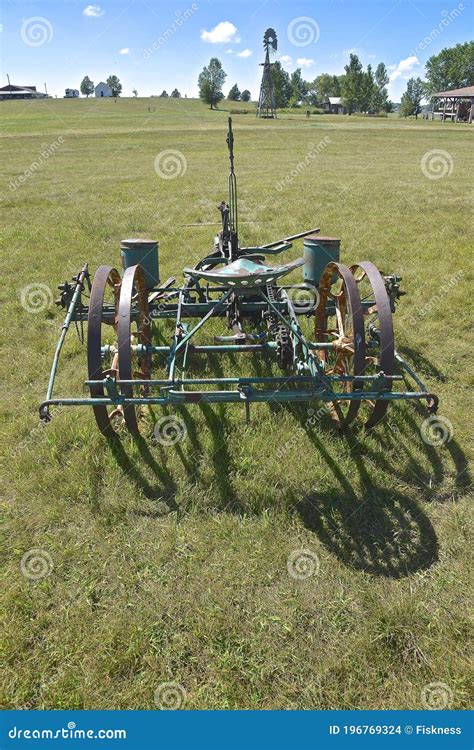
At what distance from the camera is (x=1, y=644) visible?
2.79 m

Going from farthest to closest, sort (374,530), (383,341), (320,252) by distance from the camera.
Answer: (320,252), (383,341), (374,530)

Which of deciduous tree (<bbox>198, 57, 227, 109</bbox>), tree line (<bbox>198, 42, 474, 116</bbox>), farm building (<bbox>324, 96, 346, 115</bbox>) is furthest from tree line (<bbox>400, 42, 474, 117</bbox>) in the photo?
deciduous tree (<bbox>198, 57, 227, 109</bbox>)

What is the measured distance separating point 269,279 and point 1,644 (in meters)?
3.00

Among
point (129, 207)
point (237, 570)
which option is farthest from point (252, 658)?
point (129, 207)

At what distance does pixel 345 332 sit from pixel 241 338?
1.10 meters

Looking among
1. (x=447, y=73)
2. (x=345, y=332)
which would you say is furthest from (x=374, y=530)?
(x=447, y=73)

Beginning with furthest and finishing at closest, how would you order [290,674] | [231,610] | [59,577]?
[59,577] < [231,610] < [290,674]

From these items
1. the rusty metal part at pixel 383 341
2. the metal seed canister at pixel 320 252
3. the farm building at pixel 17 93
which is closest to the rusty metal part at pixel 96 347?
the rusty metal part at pixel 383 341

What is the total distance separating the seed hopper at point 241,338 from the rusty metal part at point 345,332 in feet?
0.03

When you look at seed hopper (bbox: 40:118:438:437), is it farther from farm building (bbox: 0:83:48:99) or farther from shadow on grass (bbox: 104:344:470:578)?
farm building (bbox: 0:83:48:99)

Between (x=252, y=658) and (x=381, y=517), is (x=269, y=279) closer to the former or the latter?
(x=381, y=517)

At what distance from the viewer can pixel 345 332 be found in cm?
469

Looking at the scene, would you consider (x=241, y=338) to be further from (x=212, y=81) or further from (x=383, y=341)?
(x=212, y=81)

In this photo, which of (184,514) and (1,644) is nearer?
(1,644)
